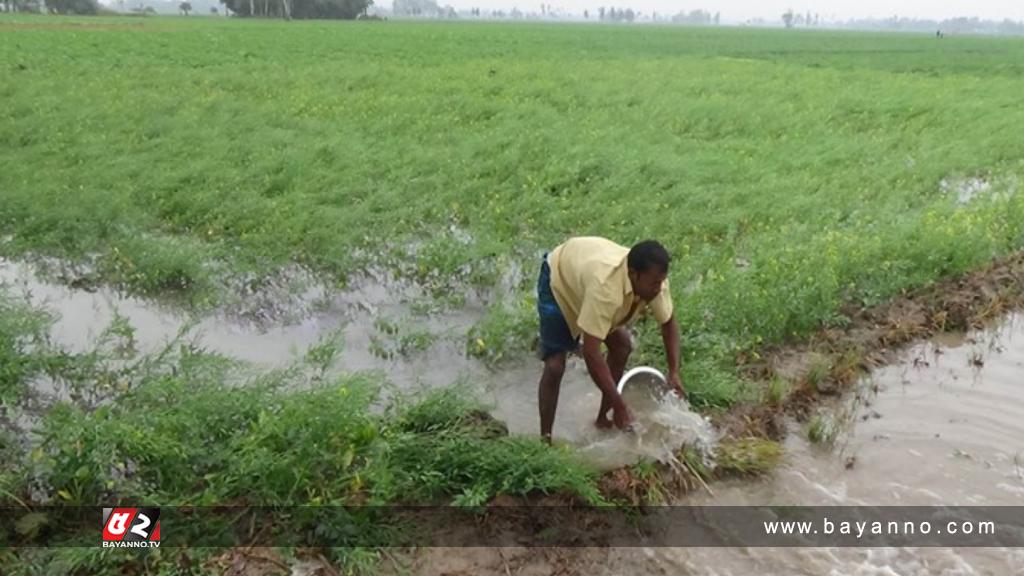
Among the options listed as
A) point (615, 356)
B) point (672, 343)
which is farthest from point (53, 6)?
point (672, 343)

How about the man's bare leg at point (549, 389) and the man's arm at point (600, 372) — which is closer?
the man's arm at point (600, 372)

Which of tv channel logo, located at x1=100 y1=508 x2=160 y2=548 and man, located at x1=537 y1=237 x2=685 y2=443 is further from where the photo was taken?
man, located at x1=537 y1=237 x2=685 y2=443


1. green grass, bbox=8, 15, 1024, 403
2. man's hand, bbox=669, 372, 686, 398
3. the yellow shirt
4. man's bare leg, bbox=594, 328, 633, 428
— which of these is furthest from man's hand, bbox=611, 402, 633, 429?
green grass, bbox=8, 15, 1024, 403

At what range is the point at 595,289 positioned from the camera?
3924 millimetres

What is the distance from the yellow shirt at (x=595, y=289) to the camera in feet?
12.9

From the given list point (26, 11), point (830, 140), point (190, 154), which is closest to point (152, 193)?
point (190, 154)

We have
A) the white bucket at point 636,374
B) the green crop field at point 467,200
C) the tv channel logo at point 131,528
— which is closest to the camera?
the tv channel logo at point 131,528

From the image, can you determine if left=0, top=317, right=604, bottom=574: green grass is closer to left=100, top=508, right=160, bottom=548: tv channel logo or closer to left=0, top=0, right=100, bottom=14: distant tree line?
left=100, top=508, right=160, bottom=548: tv channel logo

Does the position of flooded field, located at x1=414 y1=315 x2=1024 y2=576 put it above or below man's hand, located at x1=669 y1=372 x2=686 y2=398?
below

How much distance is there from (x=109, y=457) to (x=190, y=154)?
807 centimetres

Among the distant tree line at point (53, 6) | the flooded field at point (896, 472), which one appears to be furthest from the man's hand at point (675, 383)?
the distant tree line at point (53, 6)

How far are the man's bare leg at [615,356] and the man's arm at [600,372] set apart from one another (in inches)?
10.2

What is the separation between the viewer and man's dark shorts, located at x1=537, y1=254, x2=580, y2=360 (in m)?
4.41

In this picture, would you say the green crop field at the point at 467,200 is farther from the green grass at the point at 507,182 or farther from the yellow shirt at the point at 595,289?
the yellow shirt at the point at 595,289
